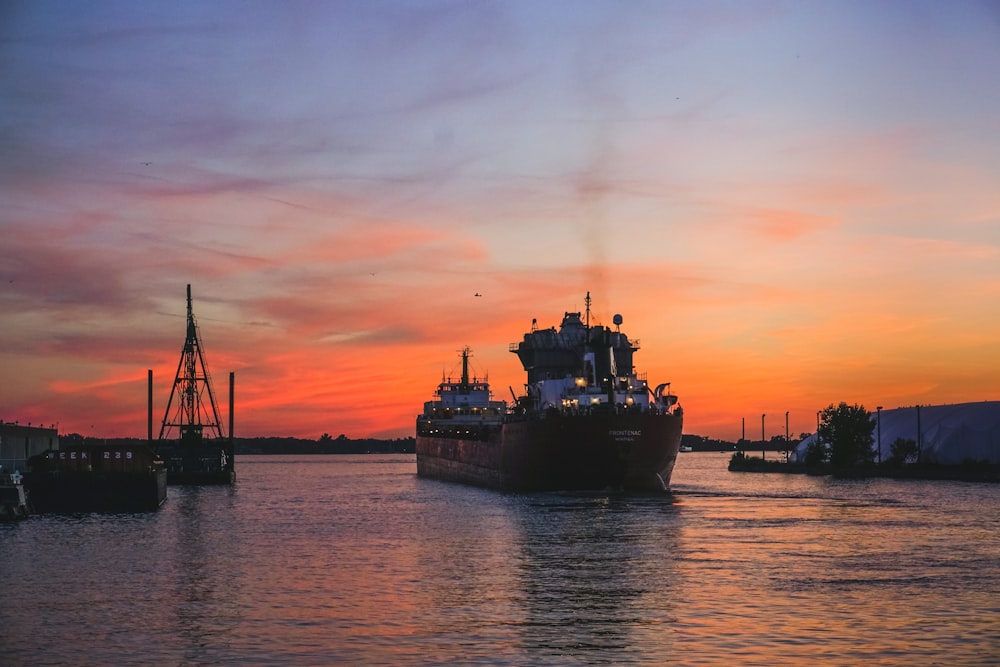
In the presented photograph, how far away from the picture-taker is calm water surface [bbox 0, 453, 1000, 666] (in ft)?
97.4

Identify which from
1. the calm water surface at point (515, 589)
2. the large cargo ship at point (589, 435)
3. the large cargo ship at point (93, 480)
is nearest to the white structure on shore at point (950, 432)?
the large cargo ship at point (589, 435)

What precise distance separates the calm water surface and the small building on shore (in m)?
21.8

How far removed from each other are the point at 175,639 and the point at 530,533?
3201 cm

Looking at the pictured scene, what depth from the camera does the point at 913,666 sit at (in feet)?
89.6

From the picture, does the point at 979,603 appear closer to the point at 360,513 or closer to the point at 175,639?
the point at 175,639

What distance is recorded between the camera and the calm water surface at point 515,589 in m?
29.7

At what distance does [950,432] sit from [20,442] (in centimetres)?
10572

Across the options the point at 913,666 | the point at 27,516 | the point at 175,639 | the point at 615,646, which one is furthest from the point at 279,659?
the point at 27,516

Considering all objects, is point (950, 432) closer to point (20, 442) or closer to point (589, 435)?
point (589, 435)

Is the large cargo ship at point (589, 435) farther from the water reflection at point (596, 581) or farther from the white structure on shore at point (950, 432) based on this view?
the white structure on shore at point (950, 432)

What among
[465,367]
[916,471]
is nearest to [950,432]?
[916,471]

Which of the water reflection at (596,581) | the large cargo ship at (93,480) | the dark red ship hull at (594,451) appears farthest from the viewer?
the large cargo ship at (93,480)

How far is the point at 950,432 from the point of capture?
143125 millimetres

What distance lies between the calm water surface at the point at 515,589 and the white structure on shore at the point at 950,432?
65.3 meters
